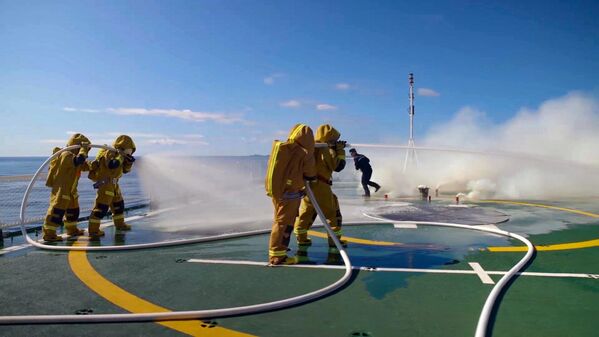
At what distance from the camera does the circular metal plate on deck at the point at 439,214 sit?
915 cm

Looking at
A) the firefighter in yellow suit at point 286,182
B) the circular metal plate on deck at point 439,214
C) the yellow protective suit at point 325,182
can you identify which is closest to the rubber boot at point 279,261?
the firefighter in yellow suit at point 286,182

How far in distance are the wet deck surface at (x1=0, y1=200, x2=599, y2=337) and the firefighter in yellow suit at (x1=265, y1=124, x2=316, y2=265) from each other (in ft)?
1.16

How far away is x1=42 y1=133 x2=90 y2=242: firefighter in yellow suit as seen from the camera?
23.9ft

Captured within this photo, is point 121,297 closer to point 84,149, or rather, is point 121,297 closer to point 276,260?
point 276,260

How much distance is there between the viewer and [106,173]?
788 cm

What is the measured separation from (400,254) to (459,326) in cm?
263

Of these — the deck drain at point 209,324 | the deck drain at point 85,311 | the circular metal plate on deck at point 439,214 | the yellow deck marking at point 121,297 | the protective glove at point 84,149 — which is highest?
the protective glove at point 84,149

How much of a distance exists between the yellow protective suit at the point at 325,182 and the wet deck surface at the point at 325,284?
0.47m

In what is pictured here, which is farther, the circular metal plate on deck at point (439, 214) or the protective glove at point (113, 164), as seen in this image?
the circular metal plate on deck at point (439, 214)

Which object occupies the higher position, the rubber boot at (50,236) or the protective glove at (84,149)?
the protective glove at (84,149)

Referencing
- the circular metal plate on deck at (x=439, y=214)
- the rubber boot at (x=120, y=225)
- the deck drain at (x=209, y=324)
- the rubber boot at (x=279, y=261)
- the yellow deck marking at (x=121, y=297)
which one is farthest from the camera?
the circular metal plate on deck at (x=439, y=214)

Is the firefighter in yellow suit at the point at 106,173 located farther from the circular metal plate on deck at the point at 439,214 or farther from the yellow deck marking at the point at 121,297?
the circular metal plate on deck at the point at 439,214

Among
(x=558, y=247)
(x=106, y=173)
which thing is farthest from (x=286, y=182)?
(x=558, y=247)

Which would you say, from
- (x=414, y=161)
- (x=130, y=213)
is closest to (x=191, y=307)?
(x=130, y=213)
